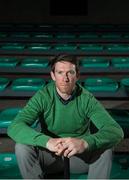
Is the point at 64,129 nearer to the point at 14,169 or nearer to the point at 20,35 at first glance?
the point at 14,169

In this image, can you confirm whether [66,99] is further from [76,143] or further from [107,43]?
[107,43]

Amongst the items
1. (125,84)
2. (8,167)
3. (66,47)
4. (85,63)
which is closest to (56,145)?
(8,167)

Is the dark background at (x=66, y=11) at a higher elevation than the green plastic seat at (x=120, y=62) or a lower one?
higher

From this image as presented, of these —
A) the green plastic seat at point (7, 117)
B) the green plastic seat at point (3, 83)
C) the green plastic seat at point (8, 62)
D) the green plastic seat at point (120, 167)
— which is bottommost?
the green plastic seat at point (120, 167)

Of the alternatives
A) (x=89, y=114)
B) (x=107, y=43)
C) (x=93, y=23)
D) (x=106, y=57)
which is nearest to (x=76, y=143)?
(x=89, y=114)

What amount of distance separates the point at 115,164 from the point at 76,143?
2.22 feet

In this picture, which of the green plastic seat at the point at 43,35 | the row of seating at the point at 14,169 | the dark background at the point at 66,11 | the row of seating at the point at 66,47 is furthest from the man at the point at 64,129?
the dark background at the point at 66,11

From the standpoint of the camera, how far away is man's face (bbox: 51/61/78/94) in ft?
7.49

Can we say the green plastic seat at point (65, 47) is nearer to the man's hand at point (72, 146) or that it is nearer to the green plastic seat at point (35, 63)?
the green plastic seat at point (35, 63)

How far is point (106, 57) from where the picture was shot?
5973 millimetres

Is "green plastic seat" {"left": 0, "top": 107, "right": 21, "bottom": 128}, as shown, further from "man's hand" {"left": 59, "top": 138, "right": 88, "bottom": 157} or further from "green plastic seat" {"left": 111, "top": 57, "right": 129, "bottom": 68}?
"green plastic seat" {"left": 111, "top": 57, "right": 129, "bottom": 68}

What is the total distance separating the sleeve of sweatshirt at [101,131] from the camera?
2.14 m

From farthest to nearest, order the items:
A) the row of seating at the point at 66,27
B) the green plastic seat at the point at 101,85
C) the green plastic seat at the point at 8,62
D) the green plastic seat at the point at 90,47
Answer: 1. the row of seating at the point at 66,27
2. the green plastic seat at the point at 90,47
3. the green plastic seat at the point at 8,62
4. the green plastic seat at the point at 101,85

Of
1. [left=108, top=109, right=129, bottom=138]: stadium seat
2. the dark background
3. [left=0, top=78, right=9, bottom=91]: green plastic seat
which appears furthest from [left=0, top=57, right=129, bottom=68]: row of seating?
the dark background
